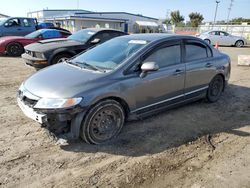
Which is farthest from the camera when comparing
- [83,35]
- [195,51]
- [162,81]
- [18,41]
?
[18,41]

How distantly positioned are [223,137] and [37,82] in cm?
307

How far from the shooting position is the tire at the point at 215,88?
5.61 meters

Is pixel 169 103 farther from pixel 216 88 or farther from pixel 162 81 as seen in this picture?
pixel 216 88

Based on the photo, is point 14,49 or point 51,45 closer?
point 51,45

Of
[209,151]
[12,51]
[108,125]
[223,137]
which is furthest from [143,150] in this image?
[12,51]

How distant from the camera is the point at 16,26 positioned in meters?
15.1

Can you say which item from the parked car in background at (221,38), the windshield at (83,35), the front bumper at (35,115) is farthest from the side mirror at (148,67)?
the parked car in background at (221,38)

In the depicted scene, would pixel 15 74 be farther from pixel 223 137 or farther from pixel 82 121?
pixel 223 137

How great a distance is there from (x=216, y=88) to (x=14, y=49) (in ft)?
32.3

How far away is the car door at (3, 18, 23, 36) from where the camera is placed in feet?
48.2

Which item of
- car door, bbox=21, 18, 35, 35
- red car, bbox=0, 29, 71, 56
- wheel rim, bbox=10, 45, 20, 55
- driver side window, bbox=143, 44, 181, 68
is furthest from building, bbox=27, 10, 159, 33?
driver side window, bbox=143, 44, 181, 68

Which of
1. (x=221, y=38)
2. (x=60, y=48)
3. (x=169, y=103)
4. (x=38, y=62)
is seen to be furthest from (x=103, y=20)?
(x=169, y=103)

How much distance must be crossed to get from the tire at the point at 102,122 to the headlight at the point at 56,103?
292mm

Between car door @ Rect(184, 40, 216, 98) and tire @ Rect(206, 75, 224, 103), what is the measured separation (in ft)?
0.73
